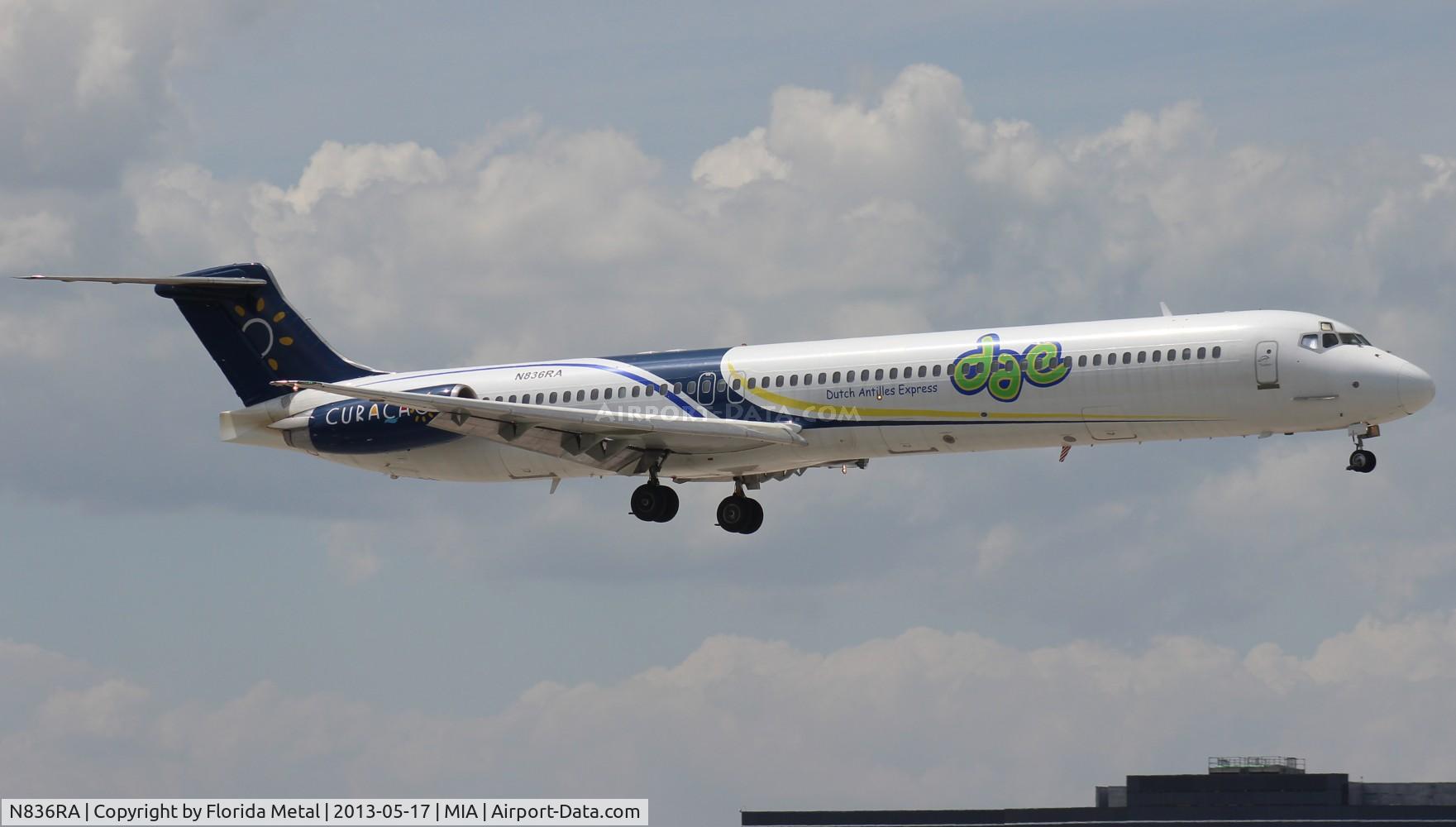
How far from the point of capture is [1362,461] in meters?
43.9

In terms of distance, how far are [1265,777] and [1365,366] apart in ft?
107

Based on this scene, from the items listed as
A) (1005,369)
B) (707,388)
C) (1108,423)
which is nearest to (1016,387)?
(1005,369)

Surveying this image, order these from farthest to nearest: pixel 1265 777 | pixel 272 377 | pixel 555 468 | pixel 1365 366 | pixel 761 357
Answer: pixel 1265 777 → pixel 272 377 → pixel 555 468 → pixel 761 357 → pixel 1365 366

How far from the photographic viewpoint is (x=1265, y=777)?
72625 mm

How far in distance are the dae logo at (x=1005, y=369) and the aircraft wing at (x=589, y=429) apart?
4.36 metres

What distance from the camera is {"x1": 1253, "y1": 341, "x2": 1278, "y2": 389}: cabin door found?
43594 millimetres

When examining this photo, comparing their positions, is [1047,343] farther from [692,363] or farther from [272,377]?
[272,377]

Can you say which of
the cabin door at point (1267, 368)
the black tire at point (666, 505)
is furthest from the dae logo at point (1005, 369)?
the black tire at point (666, 505)

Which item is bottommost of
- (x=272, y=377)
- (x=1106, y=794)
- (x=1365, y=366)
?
(x=1106, y=794)

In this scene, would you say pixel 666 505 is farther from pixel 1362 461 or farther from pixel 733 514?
pixel 1362 461

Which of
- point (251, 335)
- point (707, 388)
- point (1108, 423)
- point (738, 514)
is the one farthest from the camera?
point (251, 335)

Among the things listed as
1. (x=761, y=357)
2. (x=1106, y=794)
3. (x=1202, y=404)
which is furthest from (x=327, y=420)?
(x=1106, y=794)

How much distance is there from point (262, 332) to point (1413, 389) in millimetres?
30164

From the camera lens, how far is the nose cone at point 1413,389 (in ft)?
141
